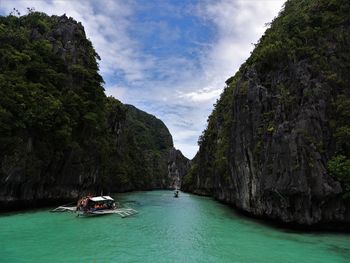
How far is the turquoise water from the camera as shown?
49.4 ft

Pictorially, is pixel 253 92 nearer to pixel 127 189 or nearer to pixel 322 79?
pixel 322 79

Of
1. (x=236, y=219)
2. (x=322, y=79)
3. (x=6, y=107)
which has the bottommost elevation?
(x=236, y=219)

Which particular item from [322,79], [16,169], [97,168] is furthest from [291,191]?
[97,168]

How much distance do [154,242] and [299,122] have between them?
11327mm

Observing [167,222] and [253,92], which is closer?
[167,222]

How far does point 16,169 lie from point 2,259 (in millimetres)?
13902

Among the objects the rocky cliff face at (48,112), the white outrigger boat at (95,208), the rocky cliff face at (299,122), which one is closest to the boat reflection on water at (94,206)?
the white outrigger boat at (95,208)

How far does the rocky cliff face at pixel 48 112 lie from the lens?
26.5 meters

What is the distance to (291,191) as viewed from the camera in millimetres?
20328

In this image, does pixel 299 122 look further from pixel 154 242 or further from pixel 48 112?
pixel 48 112

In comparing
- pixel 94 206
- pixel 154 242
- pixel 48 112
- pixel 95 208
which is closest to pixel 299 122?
Result: pixel 154 242

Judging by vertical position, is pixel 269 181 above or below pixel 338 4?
below

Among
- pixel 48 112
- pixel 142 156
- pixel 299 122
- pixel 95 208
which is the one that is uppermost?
pixel 142 156

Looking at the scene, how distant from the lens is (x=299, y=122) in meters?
21.8
